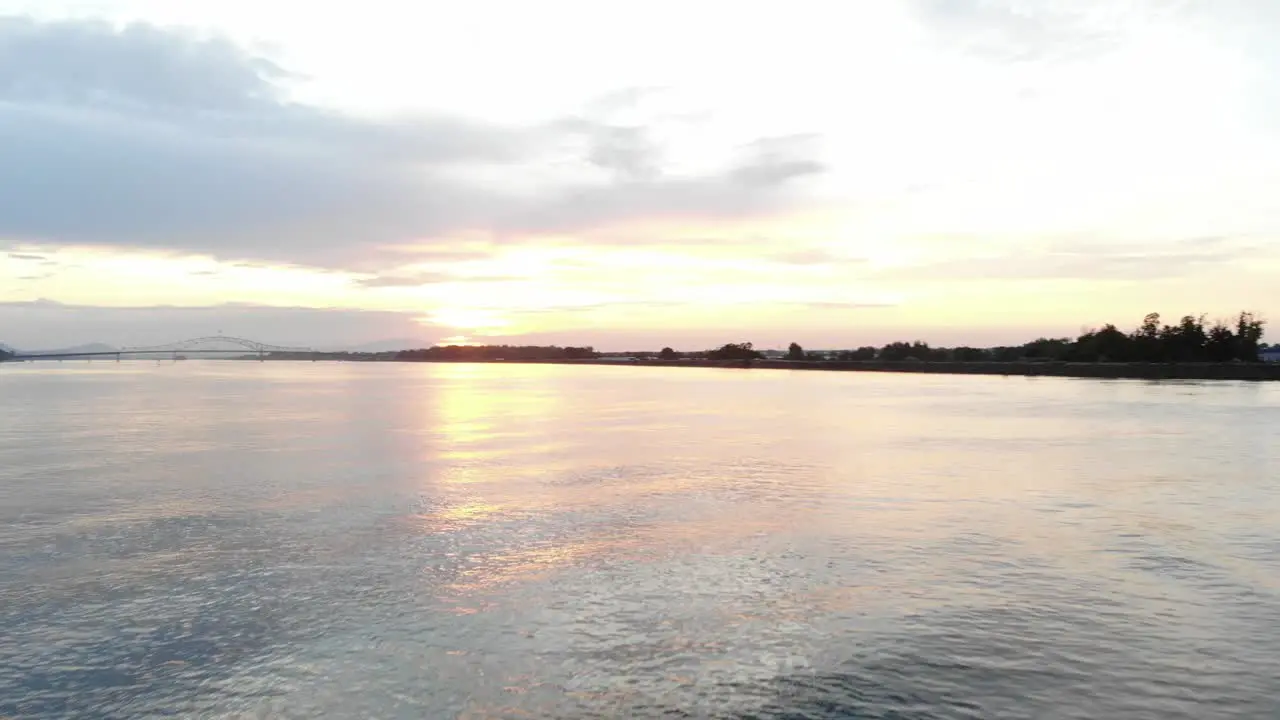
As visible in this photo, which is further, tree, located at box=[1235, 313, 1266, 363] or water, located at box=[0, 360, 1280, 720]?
tree, located at box=[1235, 313, 1266, 363]

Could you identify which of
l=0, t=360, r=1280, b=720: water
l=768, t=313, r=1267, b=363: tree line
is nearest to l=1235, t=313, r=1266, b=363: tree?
l=768, t=313, r=1267, b=363: tree line

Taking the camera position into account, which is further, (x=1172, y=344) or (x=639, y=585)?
(x=1172, y=344)

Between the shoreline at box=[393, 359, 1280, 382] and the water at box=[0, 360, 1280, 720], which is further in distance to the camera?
the shoreline at box=[393, 359, 1280, 382]

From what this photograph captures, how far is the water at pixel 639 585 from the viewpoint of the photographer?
274 inches

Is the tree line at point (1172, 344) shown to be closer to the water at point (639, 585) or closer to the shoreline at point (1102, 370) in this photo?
the shoreline at point (1102, 370)

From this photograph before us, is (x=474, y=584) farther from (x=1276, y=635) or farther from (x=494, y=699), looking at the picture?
(x=1276, y=635)

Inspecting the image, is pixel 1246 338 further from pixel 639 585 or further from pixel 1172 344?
pixel 639 585

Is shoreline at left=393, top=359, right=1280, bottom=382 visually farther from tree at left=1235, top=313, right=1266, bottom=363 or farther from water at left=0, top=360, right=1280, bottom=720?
water at left=0, top=360, right=1280, bottom=720

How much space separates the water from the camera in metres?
6.95

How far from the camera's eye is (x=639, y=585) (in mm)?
9891

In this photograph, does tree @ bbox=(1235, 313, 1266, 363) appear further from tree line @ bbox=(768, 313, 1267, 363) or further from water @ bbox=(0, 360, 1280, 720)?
water @ bbox=(0, 360, 1280, 720)

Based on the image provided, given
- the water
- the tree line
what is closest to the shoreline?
the tree line

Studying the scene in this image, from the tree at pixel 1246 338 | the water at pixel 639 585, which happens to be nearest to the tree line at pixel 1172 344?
the tree at pixel 1246 338

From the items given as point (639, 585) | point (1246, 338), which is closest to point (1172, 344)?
point (1246, 338)
